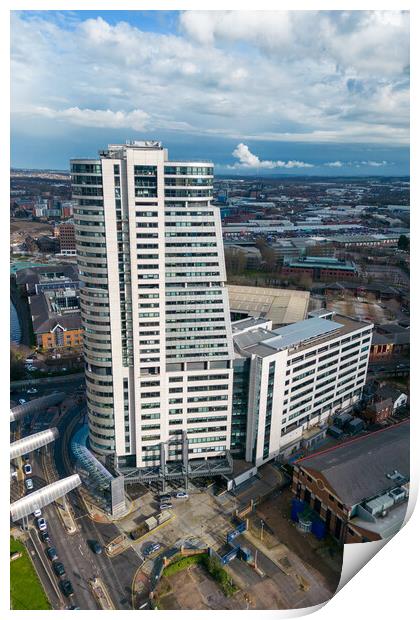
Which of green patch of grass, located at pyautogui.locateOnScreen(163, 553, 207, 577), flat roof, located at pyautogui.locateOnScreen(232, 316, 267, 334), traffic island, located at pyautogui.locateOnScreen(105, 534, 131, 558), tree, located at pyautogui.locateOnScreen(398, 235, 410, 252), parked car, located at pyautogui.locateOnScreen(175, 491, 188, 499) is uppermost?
tree, located at pyautogui.locateOnScreen(398, 235, 410, 252)

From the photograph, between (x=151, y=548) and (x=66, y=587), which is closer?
(x=66, y=587)

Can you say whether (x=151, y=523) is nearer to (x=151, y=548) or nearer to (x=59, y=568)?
(x=151, y=548)

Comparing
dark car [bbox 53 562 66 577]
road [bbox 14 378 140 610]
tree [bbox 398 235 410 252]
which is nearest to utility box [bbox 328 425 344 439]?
road [bbox 14 378 140 610]

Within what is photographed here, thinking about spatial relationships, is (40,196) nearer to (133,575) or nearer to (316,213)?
(316,213)

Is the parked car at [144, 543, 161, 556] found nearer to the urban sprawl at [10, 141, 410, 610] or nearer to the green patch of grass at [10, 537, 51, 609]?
the urban sprawl at [10, 141, 410, 610]

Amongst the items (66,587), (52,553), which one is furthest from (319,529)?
(52,553)
